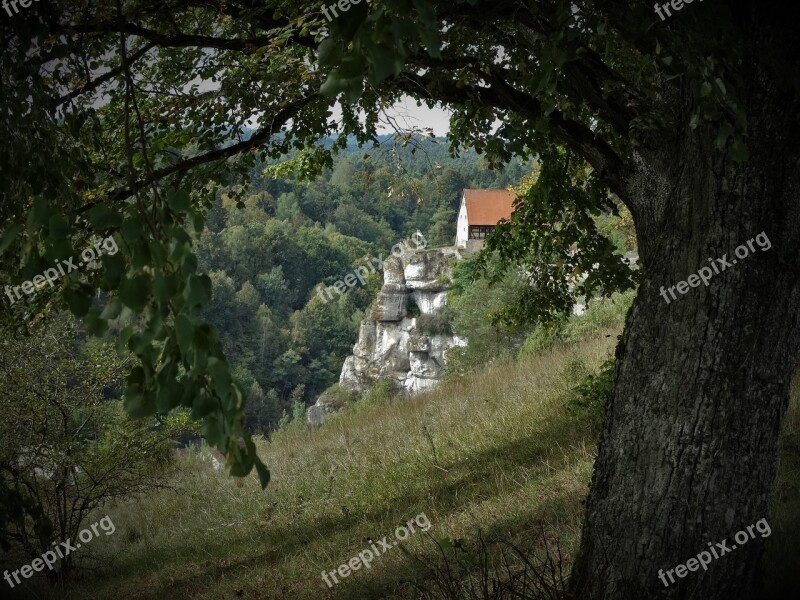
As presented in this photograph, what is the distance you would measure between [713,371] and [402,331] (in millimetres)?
58686

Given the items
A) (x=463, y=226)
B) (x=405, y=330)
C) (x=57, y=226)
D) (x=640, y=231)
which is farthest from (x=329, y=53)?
(x=463, y=226)

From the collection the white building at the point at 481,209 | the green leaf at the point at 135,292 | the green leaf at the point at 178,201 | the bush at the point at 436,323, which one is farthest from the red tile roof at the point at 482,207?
the green leaf at the point at 135,292

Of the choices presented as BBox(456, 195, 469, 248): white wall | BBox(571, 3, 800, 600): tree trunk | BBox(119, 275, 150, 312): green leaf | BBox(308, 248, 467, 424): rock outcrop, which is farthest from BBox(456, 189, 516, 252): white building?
BBox(119, 275, 150, 312): green leaf

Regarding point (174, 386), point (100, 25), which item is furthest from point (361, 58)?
point (100, 25)

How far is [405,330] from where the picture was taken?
201 feet

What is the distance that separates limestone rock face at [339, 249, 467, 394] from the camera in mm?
58188

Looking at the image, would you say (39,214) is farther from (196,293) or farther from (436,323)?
(436,323)

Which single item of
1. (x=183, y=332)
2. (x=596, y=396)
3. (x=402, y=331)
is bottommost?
(x=402, y=331)

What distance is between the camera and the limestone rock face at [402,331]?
58.2 metres

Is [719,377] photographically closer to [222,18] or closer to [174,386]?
[174,386]

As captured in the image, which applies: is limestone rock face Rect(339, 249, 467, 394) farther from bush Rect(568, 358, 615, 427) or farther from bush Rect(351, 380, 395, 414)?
bush Rect(568, 358, 615, 427)

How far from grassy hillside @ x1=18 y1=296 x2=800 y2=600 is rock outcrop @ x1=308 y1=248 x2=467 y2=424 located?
4595 centimetres

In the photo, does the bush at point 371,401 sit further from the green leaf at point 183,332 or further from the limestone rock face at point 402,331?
the green leaf at point 183,332

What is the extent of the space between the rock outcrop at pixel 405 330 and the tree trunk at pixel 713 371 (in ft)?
176
